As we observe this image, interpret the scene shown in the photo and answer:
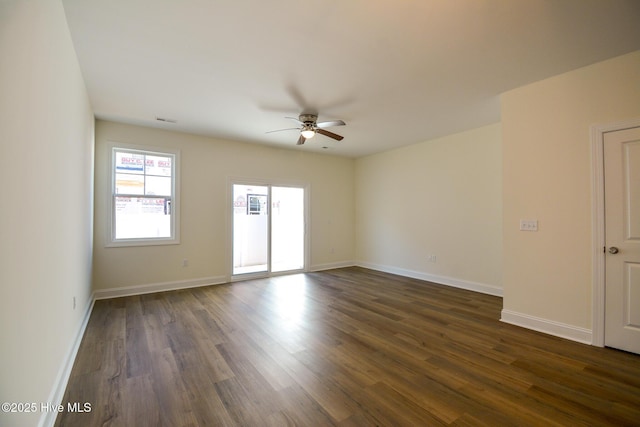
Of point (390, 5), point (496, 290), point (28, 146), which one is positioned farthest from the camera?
point (496, 290)

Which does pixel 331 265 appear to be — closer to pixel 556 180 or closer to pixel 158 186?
pixel 158 186

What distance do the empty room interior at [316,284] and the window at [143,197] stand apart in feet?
0.10

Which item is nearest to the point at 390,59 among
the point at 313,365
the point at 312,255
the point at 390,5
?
the point at 390,5

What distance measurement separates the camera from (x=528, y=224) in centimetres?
322

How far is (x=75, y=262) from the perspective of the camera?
2766 mm

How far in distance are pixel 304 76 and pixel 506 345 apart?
357 centimetres

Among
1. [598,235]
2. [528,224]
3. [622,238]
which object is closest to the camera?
[622,238]

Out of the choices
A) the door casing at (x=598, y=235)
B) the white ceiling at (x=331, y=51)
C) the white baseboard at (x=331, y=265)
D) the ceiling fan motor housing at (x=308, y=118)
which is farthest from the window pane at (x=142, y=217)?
the door casing at (x=598, y=235)

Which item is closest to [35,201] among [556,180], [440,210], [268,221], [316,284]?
[316,284]

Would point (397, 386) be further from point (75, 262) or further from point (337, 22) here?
point (75, 262)

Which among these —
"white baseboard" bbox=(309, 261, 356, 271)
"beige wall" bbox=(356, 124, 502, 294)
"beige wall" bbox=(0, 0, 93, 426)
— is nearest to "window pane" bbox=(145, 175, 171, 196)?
"beige wall" bbox=(0, 0, 93, 426)

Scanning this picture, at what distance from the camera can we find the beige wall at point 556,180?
2742 millimetres

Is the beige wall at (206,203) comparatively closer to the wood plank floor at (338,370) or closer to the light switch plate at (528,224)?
the wood plank floor at (338,370)

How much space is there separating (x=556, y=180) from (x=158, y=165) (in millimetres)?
5889
